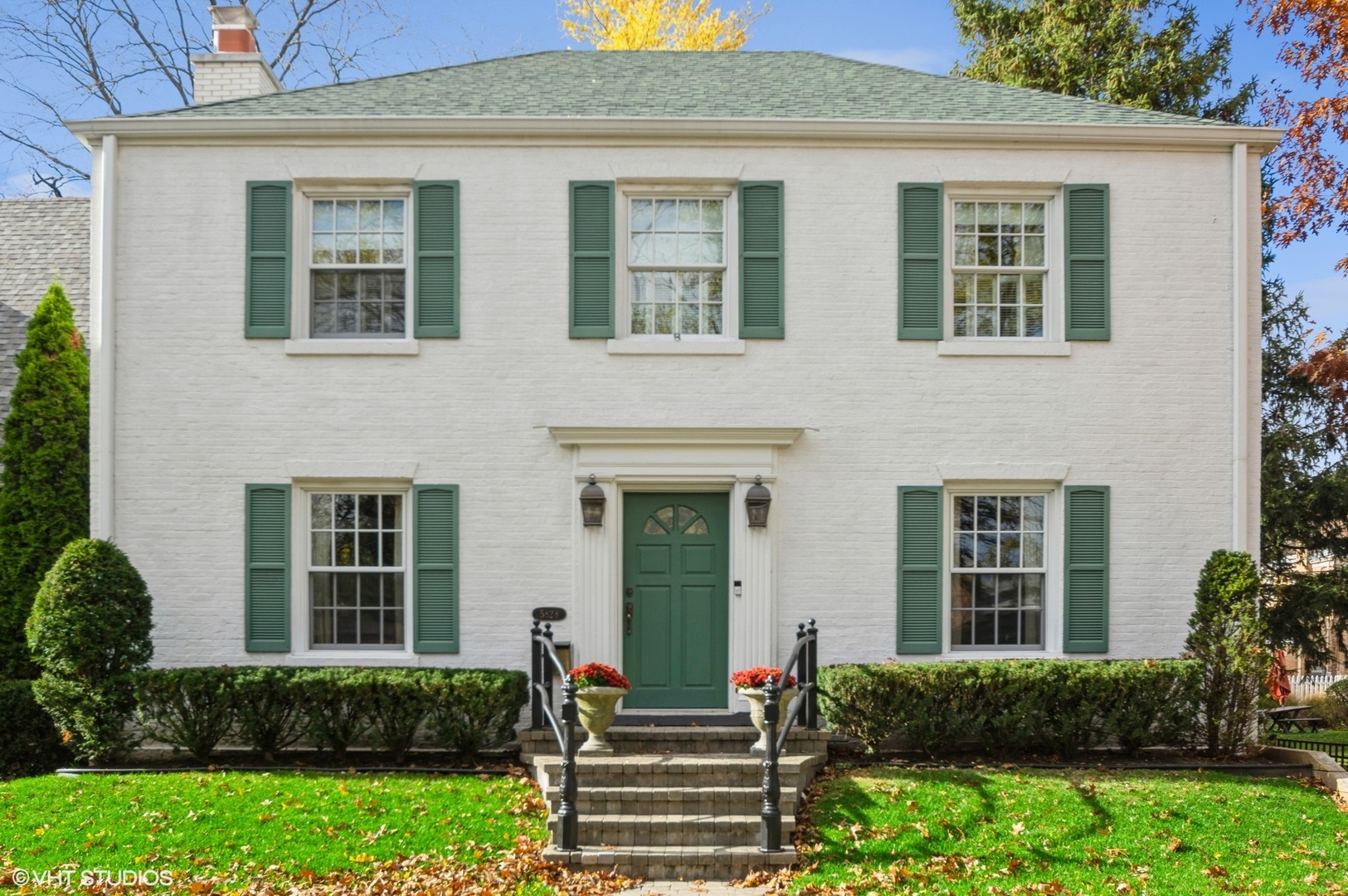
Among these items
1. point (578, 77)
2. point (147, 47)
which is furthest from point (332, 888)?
point (147, 47)

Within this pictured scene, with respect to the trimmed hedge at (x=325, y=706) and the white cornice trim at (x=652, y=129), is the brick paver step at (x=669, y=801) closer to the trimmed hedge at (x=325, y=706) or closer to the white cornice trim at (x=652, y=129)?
the trimmed hedge at (x=325, y=706)

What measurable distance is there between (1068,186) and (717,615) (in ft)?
17.2

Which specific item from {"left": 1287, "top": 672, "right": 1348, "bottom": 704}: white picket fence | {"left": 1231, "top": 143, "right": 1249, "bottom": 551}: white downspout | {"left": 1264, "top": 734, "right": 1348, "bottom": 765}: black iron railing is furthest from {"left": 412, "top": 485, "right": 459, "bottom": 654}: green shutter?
{"left": 1287, "top": 672, "right": 1348, "bottom": 704}: white picket fence

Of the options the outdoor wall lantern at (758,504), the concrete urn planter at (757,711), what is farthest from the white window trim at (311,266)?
the concrete urn planter at (757,711)

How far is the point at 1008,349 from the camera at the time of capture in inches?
389

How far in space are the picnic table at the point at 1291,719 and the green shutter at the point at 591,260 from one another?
28.6ft

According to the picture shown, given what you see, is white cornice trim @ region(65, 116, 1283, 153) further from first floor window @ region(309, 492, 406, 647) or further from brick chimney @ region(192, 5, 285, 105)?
first floor window @ region(309, 492, 406, 647)

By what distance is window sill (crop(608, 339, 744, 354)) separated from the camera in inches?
385

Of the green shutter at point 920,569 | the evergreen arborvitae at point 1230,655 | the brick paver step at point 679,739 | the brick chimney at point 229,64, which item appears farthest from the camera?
the brick chimney at point 229,64

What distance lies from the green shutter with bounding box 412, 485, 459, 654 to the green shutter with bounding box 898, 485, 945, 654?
164 inches

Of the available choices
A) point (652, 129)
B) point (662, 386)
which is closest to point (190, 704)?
point (662, 386)

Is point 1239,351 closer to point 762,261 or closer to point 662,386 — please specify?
point 762,261

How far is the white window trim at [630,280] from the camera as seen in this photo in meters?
9.80

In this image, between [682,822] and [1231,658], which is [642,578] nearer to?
[682,822]
